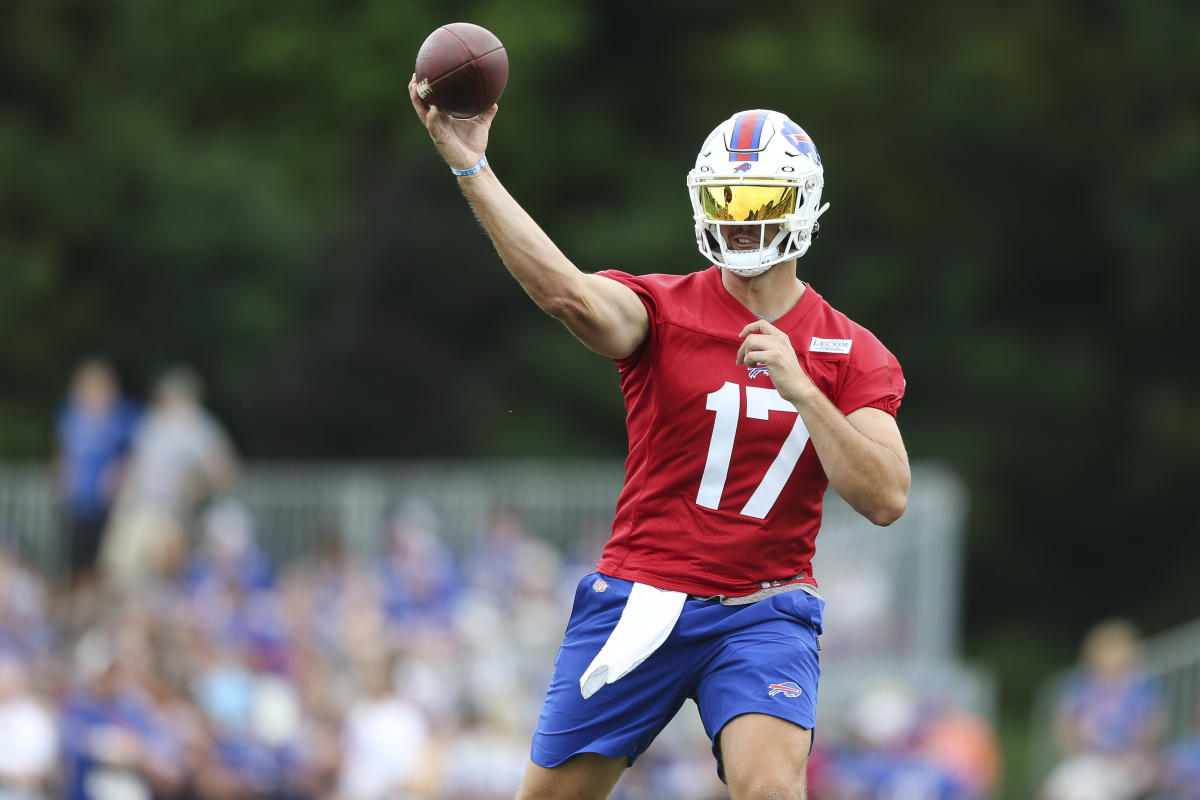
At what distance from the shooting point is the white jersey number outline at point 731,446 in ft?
18.6

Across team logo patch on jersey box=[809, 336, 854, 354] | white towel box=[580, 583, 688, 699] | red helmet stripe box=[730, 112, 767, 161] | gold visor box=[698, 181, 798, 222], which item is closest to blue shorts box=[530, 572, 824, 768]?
white towel box=[580, 583, 688, 699]

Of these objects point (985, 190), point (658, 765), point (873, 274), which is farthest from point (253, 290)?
point (658, 765)

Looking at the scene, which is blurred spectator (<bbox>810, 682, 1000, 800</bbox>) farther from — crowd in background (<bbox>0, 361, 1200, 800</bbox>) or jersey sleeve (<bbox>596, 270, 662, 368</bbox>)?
jersey sleeve (<bbox>596, 270, 662, 368</bbox>)

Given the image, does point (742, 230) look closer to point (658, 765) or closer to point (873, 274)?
point (658, 765)

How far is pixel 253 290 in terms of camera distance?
25781mm

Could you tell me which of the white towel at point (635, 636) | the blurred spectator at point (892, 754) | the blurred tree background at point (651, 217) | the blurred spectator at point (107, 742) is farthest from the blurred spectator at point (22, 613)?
the blurred tree background at point (651, 217)

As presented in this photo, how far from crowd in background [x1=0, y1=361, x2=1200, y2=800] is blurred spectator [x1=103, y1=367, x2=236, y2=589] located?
2 cm

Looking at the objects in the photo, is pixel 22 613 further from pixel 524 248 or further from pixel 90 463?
pixel 524 248

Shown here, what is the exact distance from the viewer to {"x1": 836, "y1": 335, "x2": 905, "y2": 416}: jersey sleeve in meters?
5.71

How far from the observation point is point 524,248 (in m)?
5.36

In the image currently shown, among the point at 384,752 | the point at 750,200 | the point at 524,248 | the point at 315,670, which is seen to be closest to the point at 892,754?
the point at 384,752

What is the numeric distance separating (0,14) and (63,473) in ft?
43.8

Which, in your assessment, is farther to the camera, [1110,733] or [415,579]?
[1110,733]

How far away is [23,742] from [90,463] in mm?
3917
